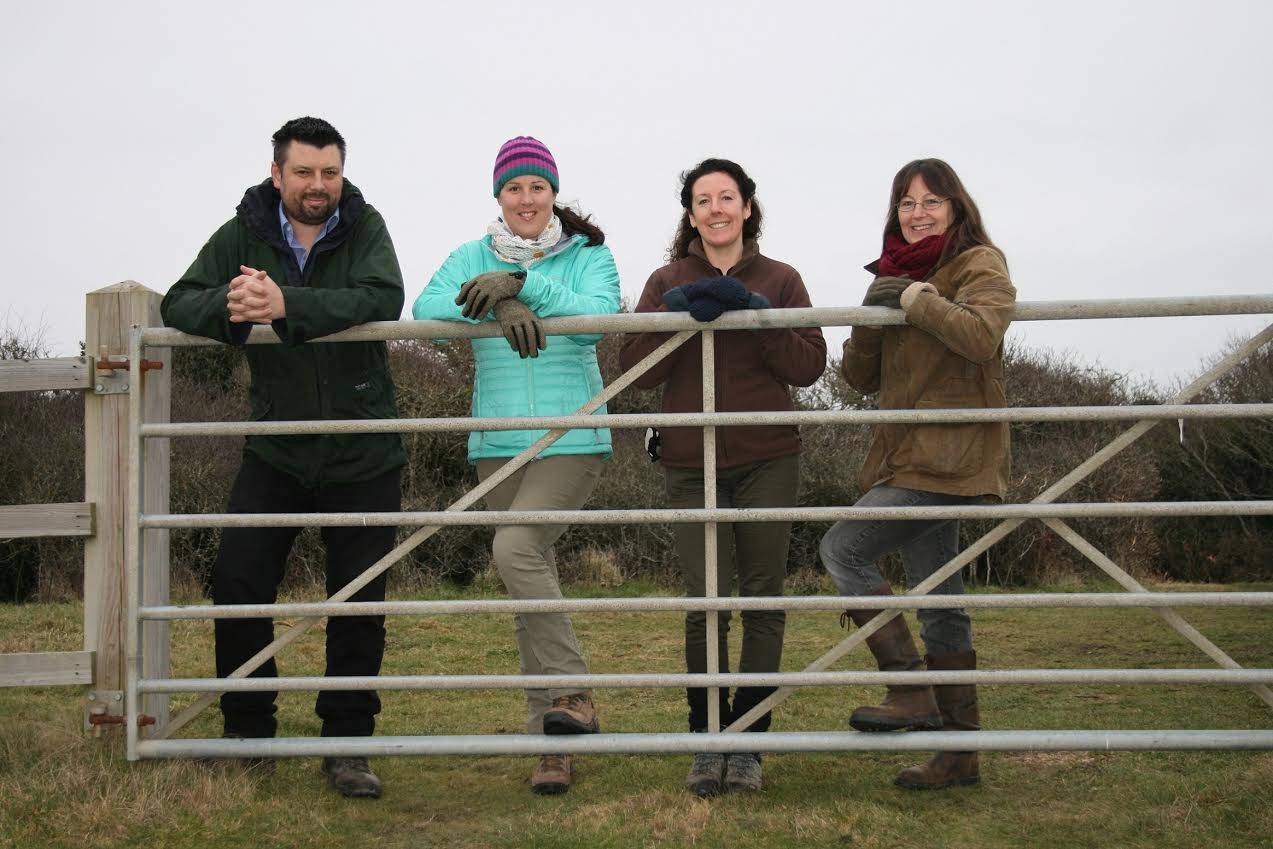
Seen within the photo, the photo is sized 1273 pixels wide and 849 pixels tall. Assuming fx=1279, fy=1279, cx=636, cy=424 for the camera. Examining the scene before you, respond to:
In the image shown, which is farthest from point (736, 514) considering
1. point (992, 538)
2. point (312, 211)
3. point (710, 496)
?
point (312, 211)

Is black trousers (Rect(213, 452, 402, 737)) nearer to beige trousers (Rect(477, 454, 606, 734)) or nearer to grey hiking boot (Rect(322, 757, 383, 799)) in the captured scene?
grey hiking boot (Rect(322, 757, 383, 799))

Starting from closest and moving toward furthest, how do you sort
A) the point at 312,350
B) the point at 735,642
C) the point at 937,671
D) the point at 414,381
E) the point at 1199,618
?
the point at 937,671
the point at 312,350
the point at 735,642
the point at 1199,618
the point at 414,381

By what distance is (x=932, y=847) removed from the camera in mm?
3354

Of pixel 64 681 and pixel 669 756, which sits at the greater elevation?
pixel 64 681

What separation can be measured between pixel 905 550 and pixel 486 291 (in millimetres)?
1518

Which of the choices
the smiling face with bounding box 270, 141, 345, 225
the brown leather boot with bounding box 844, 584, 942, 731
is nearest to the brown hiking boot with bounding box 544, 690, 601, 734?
the brown leather boot with bounding box 844, 584, 942, 731

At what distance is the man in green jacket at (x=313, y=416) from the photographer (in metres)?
3.98

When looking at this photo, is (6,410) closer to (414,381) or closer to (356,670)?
(414,381)

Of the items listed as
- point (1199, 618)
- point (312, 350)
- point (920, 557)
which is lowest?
point (1199, 618)

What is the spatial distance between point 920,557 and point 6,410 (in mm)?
13419

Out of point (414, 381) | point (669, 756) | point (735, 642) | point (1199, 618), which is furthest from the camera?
point (414, 381)

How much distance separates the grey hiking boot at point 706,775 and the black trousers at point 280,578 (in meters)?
1.01

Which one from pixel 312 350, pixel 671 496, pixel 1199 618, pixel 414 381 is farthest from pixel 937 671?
pixel 414 381

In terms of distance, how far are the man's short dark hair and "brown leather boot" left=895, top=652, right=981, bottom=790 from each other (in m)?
2.51
